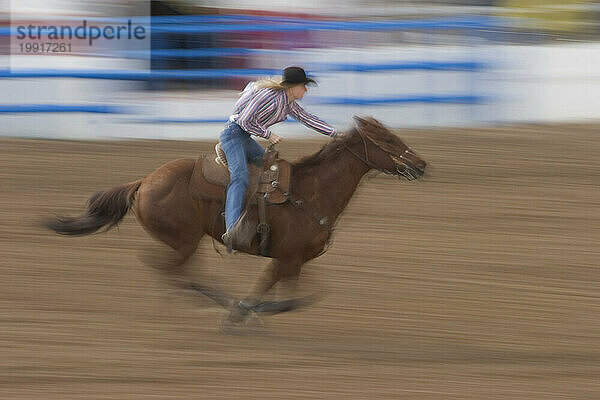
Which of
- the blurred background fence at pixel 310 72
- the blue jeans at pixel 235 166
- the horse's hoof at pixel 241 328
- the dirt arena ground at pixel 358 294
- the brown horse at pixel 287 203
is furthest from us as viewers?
the blurred background fence at pixel 310 72

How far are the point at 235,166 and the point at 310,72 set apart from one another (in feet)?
20.9

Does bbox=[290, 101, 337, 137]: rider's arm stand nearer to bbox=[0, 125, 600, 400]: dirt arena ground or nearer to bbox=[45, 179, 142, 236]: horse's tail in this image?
bbox=[0, 125, 600, 400]: dirt arena ground

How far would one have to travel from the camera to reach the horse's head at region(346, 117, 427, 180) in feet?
25.1

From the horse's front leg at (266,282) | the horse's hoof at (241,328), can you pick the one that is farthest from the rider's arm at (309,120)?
the horse's hoof at (241,328)

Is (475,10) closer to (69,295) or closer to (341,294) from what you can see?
(341,294)

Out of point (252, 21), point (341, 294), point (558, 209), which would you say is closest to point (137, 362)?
point (341, 294)

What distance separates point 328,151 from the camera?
25.6ft

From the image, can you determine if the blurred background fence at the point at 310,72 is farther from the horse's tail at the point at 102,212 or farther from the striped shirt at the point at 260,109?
the striped shirt at the point at 260,109

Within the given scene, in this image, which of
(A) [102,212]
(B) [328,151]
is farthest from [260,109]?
(A) [102,212]

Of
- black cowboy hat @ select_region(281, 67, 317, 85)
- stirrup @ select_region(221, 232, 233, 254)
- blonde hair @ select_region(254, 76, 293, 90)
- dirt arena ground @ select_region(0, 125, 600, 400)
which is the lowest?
dirt arena ground @ select_region(0, 125, 600, 400)

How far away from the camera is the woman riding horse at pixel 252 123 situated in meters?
7.48

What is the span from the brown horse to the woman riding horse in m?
0.22

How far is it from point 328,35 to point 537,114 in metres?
2.71

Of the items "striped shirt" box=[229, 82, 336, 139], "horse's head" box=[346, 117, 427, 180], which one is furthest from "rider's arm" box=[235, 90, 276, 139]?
"horse's head" box=[346, 117, 427, 180]
